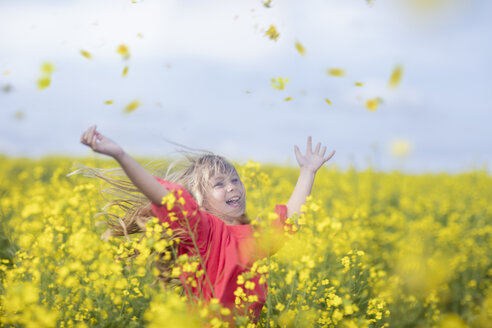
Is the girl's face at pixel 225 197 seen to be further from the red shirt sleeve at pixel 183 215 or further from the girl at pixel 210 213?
the red shirt sleeve at pixel 183 215

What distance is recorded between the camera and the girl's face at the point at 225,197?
2.32 m

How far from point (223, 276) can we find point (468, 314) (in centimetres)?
313

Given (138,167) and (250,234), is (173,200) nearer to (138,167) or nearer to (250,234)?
(138,167)

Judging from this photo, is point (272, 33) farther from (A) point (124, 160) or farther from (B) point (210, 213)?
(A) point (124, 160)

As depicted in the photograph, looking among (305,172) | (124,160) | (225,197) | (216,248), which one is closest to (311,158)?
(305,172)

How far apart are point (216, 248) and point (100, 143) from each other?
77 cm

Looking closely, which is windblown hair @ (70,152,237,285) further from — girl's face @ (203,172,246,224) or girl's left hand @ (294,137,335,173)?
girl's left hand @ (294,137,335,173)

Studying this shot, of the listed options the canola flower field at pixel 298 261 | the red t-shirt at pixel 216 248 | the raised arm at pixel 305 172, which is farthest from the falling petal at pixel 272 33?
the red t-shirt at pixel 216 248

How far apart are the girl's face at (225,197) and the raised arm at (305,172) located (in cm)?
29

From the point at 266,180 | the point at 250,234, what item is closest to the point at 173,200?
the point at 266,180

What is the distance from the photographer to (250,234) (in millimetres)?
2320


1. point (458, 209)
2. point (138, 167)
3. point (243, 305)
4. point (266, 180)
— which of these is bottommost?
point (243, 305)

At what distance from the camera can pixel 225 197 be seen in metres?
2.32

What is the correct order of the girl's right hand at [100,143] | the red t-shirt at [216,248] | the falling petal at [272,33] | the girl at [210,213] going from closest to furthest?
1. the girl's right hand at [100,143]
2. the girl at [210,213]
3. the red t-shirt at [216,248]
4. the falling petal at [272,33]
